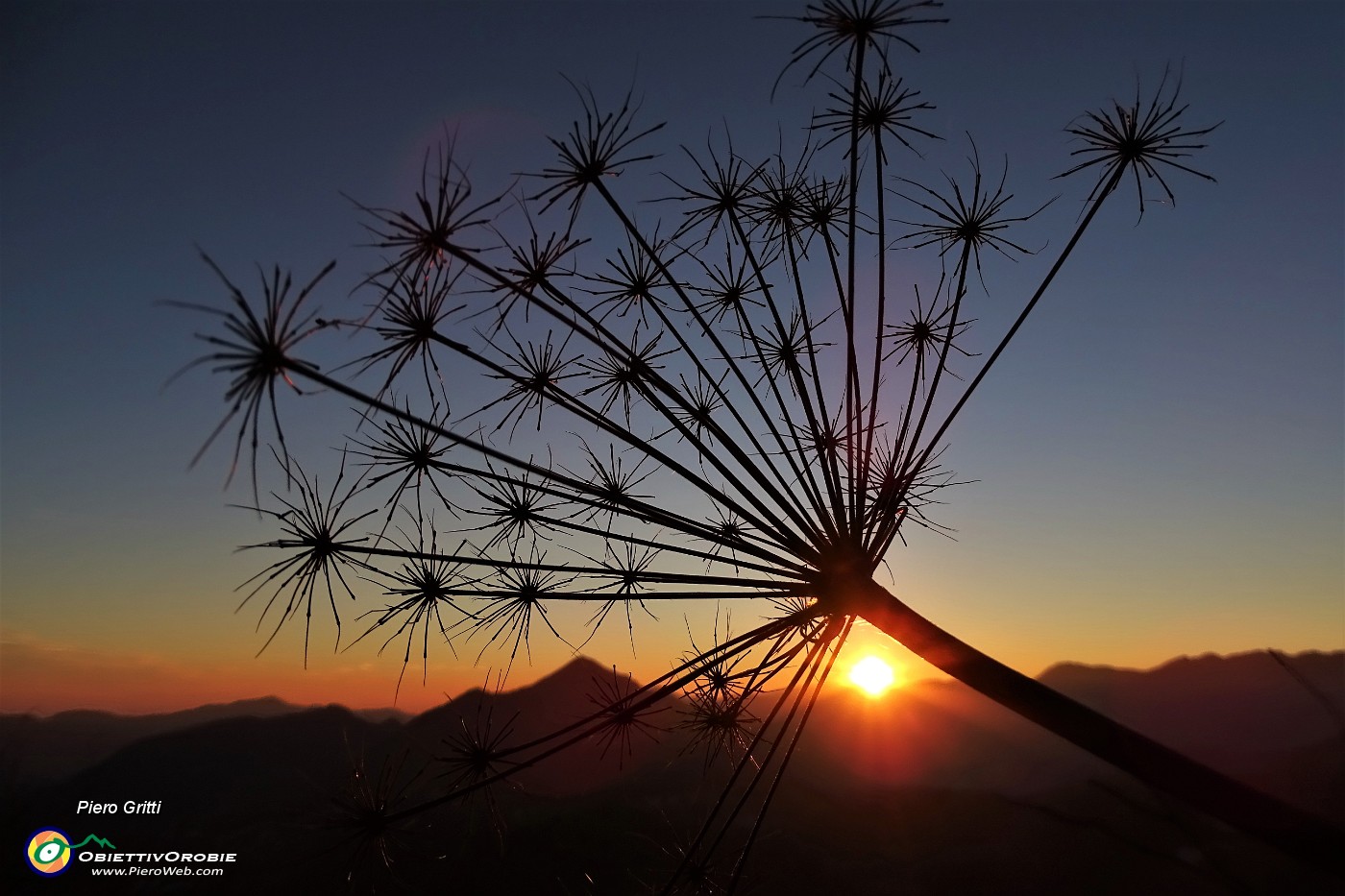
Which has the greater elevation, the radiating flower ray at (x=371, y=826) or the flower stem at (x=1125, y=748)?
the flower stem at (x=1125, y=748)

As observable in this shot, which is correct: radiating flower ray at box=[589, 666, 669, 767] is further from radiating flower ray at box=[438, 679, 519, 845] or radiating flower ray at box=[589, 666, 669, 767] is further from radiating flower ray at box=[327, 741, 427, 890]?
radiating flower ray at box=[327, 741, 427, 890]

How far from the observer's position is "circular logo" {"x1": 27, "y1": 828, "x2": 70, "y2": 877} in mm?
19458

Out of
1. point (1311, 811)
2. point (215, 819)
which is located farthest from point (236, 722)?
point (1311, 811)

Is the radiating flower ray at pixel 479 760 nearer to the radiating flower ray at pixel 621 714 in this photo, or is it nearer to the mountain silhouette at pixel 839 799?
the radiating flower ray at pixel 621 714

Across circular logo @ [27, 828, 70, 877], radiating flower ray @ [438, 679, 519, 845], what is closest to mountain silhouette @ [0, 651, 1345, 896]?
circular logo @ [27, 828, 70, 877]

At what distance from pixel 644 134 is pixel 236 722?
4170 cm

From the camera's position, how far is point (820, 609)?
544 centimetres

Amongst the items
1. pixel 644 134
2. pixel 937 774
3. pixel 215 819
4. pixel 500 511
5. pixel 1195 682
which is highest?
pixel 644 134

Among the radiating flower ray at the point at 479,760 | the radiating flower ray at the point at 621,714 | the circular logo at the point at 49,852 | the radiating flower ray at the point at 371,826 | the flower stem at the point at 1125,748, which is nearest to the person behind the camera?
the flower stem at the point at 1125,748

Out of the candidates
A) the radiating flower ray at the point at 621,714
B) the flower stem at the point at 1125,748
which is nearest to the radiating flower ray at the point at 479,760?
the radiating flower ray at the point at 621,714

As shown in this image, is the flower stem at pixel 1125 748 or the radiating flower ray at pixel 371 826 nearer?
the flower stem at pixel 1125 748

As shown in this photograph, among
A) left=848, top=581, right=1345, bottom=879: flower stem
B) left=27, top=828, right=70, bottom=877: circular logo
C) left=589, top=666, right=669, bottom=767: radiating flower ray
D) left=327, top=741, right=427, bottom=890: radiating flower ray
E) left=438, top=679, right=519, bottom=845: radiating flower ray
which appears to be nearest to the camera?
left=848, top=581, right=1345, bottom=879: flower stem

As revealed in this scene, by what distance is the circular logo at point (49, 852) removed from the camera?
63.8 feet

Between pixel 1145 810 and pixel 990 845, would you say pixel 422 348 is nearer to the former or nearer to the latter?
pixel 1145 810
